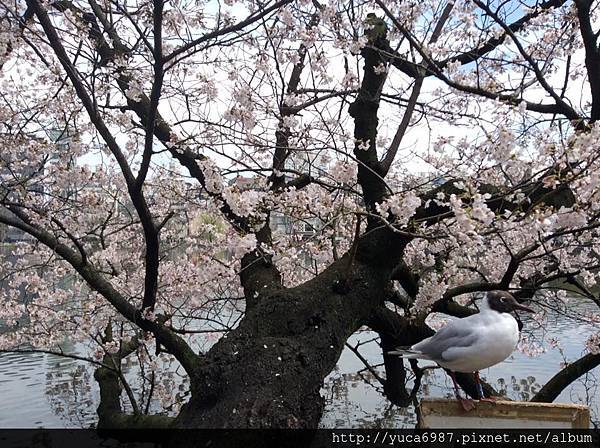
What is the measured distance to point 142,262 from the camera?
7.06 m

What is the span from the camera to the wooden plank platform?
210 cm

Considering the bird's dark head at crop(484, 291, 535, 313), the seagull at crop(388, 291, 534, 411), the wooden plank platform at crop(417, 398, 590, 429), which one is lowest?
the wooden plank platform at crop(417, 398, 590, 429)

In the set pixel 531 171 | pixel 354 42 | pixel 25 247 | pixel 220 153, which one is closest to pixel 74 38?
pixel 220 153

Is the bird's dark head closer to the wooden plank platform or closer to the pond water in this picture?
the wooden plank platform

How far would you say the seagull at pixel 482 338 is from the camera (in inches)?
100

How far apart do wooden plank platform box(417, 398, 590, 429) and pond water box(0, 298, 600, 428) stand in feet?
11.3

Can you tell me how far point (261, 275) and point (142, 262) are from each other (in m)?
3.29

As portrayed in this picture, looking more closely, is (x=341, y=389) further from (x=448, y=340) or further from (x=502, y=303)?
(x=502, y=303)

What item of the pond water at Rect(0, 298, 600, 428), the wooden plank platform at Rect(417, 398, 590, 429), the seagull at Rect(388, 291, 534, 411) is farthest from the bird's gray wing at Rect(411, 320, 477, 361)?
the pond water at Rect(0, 298, 600, 428)

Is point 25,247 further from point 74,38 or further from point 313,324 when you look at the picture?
point 313,324

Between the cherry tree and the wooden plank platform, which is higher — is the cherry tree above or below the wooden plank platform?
above

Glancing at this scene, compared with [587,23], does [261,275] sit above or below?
below

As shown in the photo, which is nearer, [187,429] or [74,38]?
[187,429]

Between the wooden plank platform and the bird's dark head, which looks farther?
the bird's dark head
